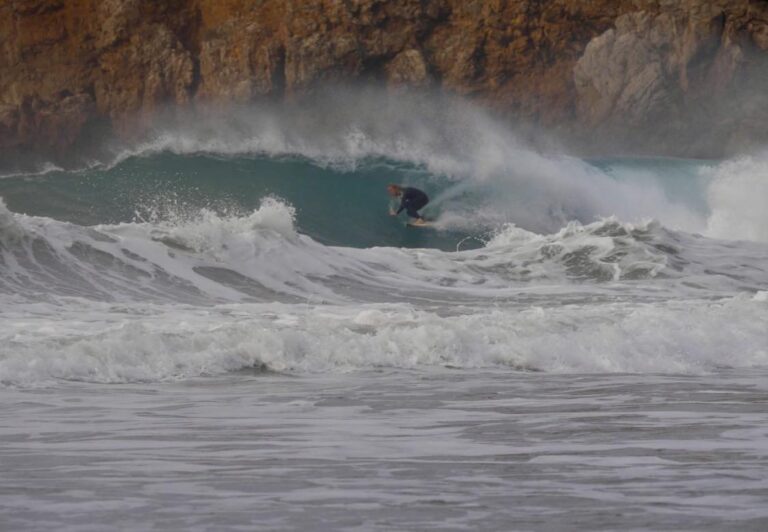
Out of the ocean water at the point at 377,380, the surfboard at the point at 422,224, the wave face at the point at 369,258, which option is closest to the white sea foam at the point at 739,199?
the wave face at the point at 369,258

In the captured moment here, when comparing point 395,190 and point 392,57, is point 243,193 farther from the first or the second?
point 392,57

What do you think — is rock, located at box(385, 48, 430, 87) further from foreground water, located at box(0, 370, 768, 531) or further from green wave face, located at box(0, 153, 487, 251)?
foreground water, located at box(0, 370, 768, 531)

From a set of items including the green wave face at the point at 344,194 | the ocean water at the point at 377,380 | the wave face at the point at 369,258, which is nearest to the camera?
the ocean water at the point at 377,380

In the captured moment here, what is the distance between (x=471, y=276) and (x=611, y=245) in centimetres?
234

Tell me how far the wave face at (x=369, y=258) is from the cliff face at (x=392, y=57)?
1.01 meters

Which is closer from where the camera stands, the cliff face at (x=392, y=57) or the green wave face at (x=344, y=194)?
the green wave face at (x=344, y=194)

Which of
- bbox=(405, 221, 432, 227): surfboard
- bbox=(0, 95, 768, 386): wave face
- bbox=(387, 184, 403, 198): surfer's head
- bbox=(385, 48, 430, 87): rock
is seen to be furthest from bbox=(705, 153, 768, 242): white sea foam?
bbox=(387, 184, 403, 198): surfer's head

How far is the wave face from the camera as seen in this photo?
9.05 m

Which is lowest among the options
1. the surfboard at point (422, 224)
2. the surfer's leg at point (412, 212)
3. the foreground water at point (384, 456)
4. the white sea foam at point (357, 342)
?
the surfboard at point (422, 224)

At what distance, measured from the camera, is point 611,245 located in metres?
16.3

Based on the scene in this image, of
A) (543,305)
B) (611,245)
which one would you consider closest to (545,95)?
(611,245)

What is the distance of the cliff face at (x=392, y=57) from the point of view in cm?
2880

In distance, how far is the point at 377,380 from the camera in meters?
8.10

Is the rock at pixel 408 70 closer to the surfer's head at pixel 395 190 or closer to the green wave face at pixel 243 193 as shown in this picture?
the green wave face at pixel 243 193
